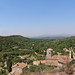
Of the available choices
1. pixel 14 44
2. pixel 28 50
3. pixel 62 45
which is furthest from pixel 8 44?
pixel 62 45

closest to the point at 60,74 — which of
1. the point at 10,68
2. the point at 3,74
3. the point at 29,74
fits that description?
the point at 29,74

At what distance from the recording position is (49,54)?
97.2 ft

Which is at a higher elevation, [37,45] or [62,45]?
[62,45]

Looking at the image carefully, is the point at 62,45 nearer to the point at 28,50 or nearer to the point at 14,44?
the point at 28,50

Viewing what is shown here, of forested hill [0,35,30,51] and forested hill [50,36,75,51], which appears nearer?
forested hill [50,36,75,51]

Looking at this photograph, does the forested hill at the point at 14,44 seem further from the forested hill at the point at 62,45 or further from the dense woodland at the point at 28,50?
the forested hill at the point at 62,45

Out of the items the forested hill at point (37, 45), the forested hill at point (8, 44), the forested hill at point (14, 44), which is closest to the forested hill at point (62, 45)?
the forested hill at point (37, 45)

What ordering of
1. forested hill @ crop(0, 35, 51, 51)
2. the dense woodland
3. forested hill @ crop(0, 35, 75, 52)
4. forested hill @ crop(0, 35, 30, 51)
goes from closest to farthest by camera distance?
the dense woodland → forested hill @ crop(0, 35, 75, 52) → forested hill @ crop(0, 35, 30, 51) → forested hill @ crop(0, 35, 51, 51)

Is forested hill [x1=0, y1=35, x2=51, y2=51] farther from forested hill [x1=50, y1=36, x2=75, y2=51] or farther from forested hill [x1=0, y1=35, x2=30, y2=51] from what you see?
forested hill [x1=50, y1=36, x2=75, y2=51]

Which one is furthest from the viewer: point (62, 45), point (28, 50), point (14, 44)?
point (14, 44)

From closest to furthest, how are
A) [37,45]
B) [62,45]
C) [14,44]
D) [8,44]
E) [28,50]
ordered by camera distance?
[28,50] < [62,45] < [8,44] < [14,44] < [37,45]

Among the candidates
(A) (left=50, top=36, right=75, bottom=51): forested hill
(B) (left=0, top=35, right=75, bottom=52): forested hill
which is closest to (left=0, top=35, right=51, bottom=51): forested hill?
(B) (left=0, top=35, right=75, bottom=52): forested hill

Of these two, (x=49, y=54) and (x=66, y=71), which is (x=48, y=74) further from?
(x=49, y=54)

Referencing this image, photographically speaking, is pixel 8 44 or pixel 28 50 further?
pixel 8 44
